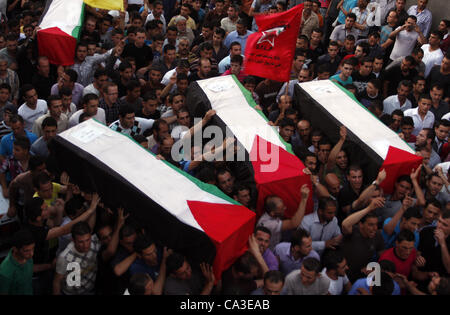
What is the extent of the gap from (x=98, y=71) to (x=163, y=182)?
267 centimetres

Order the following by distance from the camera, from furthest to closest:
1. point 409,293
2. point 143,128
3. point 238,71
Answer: point 238,71 < point 143,128 < point 409,293

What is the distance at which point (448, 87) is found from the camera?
7.49 meters

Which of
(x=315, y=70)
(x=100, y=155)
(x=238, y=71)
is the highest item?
(x=100, y=155)

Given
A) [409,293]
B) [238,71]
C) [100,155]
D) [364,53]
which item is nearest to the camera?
[409,293]

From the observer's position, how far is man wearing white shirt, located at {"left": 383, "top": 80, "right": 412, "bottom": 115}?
6.90 meters

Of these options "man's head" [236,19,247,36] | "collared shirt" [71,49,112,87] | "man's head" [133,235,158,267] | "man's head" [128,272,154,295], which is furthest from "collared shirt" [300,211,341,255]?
"man's head" [236,19,247,36]

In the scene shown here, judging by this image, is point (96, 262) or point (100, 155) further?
point (100, 155)

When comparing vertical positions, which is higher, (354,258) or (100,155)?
(100,155)

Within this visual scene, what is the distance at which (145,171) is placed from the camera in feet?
15.2

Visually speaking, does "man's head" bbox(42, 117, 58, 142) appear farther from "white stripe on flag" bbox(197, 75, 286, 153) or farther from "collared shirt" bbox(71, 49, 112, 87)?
"collared shirt" bbox(71, 49, 112, 87)

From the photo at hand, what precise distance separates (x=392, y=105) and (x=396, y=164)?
1.97 metres

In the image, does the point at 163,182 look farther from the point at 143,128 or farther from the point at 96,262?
the point at 143,128

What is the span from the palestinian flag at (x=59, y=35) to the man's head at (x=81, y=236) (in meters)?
3.87

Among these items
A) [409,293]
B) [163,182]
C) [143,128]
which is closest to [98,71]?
[143,128]
